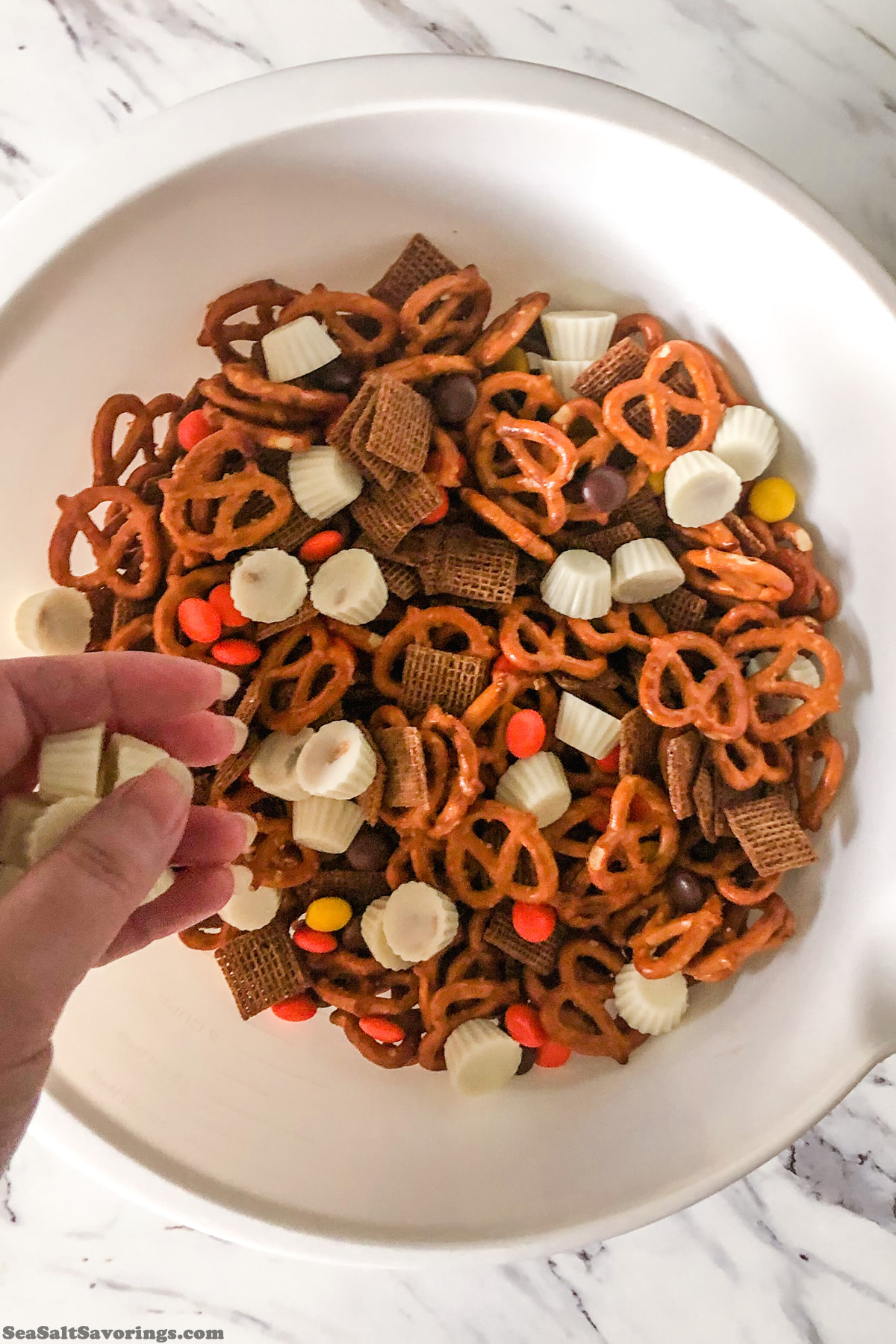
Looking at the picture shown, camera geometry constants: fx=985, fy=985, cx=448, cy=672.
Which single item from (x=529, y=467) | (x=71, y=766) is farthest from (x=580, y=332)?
(x=71, y=766)

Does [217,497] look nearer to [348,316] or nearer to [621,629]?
[348,316]

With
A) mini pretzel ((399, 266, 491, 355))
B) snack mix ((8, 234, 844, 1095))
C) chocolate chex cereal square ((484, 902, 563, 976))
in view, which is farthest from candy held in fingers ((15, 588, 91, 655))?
chocolate chex cereal square ((484, 902, 563, 976))

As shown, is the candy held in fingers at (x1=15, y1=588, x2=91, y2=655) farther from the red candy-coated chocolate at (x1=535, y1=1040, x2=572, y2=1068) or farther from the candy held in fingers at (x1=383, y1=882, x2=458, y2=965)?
the red candy-coated chocolate at (x1=535, y1=1040, x2=572, y2=1068)

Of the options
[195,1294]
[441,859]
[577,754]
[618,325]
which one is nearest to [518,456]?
[618,325]

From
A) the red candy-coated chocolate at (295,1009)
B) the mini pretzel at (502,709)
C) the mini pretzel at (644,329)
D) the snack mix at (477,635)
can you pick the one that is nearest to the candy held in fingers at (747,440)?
the snack mix at (477,635)

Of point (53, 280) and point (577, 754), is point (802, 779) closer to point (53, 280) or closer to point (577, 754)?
point (577, 754)
